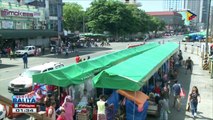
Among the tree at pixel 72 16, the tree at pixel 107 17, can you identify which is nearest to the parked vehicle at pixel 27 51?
the tree at pixel 107 17

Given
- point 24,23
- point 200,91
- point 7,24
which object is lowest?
point 200,91

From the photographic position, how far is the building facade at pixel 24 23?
152 feet

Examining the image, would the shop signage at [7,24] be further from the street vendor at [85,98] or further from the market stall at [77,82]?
the street vendor at [85,98]

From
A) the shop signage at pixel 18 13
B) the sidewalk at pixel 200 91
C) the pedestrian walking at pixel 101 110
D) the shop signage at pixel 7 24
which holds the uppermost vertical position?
the shop signage at pixel 18 13

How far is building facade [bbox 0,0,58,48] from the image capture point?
46406 mm

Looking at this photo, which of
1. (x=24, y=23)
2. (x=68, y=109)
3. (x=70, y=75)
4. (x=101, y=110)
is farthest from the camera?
(x=24, y=23)

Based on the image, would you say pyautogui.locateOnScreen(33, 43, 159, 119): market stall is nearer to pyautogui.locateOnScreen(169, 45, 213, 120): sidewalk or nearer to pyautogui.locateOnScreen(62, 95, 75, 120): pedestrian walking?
pyautogui.locateOnScreen(62, 95, 75, 120): pedestrian walking

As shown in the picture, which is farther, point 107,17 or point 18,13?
point 107,17

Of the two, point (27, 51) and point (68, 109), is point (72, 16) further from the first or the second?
point (68, 109)

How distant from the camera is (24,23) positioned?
52.7m

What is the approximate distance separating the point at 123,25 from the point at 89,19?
34.2 feet

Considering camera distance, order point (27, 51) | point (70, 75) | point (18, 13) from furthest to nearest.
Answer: point (18, 13)
point (27, 51)
point (70, 75)

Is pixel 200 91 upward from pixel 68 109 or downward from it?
downward

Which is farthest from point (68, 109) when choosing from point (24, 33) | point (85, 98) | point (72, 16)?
point (72, 16)
